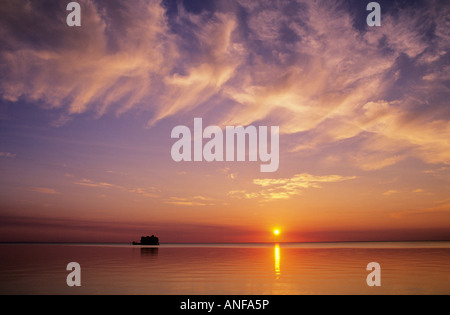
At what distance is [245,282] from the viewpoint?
78.8 ft

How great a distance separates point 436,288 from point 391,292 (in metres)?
3.87
